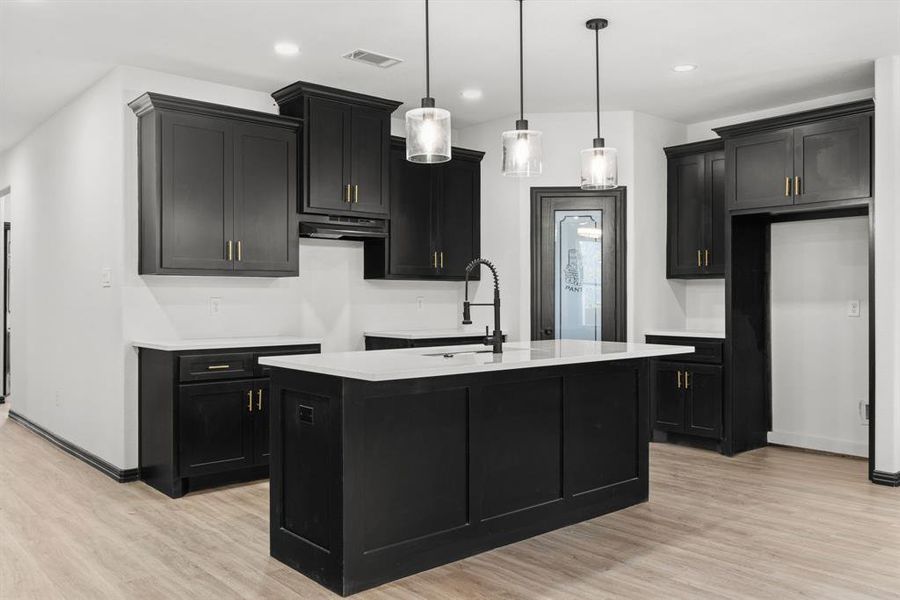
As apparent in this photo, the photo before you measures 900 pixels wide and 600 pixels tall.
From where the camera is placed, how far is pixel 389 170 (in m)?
5.63

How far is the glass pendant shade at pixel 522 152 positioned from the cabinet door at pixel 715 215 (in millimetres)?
3001

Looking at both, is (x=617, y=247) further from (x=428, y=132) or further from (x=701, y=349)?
(x=428, y=132)

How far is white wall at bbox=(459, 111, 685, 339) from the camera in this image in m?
6.02

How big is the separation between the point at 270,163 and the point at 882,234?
4121 millimetres

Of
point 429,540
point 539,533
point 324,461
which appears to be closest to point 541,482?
point 539,533

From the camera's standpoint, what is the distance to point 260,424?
15.3ft

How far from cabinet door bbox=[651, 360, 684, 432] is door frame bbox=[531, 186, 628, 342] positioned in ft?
1.35

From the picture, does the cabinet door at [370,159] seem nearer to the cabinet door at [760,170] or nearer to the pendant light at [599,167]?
the pendant light at [599,167]

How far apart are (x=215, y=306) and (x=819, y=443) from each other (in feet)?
15.5

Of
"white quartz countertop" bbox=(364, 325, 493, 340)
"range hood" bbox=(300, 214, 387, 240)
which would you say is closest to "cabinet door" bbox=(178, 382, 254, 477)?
"range hood" bbox=(300, 214, 387, 240)

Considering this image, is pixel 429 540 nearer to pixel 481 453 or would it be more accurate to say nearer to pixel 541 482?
pixel 481 453

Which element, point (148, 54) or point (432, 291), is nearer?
point (148, 54)

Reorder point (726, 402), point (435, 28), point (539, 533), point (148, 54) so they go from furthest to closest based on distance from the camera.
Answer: point (726, 402), point (148, 54), point (435, 28), point (539, 533)

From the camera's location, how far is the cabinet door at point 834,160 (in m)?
4.86
